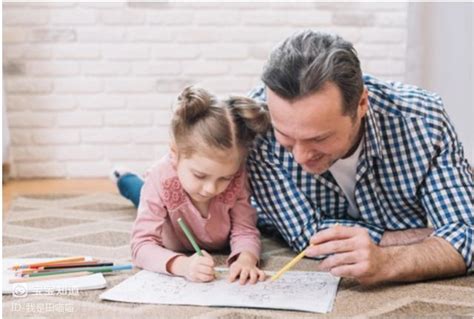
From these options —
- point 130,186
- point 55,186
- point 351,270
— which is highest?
point 351,270

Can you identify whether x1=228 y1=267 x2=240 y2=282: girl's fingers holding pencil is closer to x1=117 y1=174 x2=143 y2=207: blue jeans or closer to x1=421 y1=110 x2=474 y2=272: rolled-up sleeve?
x1=421 y1=110 x2=474 y2=272: rolled-up sleeve

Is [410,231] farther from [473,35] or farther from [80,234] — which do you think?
[473,35]

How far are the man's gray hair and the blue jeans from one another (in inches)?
36.3

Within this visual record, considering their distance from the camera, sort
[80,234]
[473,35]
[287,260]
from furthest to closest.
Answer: [473,35], [80,234], [287,260]

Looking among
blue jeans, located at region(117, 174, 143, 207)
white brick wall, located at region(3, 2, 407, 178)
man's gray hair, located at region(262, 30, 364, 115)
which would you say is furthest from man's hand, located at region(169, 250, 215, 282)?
white brick wall, located at region(3, 2, 407, 178)

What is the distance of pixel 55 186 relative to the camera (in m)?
2.73

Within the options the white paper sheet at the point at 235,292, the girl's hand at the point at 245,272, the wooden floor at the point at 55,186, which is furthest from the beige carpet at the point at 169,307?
the wooden floor at the point at 55,186

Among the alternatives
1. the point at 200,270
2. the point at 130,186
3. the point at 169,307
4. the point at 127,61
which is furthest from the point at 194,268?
the point at 127,61

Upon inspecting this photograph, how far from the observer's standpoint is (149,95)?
2879mm

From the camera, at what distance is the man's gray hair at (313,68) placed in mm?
1343

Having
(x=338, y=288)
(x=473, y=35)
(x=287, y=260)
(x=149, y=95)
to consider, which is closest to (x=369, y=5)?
(x=473, y=35)

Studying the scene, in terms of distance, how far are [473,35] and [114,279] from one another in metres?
1.52

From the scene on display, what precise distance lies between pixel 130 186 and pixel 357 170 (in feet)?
2.92

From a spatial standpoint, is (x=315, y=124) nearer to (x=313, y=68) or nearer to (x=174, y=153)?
(x=313, y=68)
